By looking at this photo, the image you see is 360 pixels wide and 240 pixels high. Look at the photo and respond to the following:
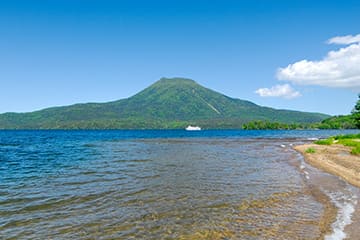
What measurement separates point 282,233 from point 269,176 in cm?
1215

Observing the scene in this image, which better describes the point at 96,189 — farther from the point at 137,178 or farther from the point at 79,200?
the point at 137,178

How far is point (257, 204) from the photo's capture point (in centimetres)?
1349

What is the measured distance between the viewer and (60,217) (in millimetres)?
11570

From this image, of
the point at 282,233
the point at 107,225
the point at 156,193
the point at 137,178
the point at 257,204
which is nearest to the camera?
the point at 282,233

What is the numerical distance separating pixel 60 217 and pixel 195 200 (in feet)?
19.5

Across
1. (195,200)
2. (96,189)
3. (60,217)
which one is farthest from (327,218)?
(96,189)

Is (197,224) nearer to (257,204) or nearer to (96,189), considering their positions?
(257,204)

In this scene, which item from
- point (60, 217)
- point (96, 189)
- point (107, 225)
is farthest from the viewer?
point (96, 189)

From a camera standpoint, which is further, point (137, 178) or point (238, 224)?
point (137, 178)

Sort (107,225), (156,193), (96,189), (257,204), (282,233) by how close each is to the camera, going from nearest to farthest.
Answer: (282,233) → (107,225) → (257,204) → (156,193) → (96,189)

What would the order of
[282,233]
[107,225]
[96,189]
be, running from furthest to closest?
[96,189], [107,225], [282,233]

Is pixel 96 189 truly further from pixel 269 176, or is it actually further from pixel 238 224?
pixel 269 176

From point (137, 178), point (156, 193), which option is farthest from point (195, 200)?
point (137, 178)

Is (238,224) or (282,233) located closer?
(282,233)
